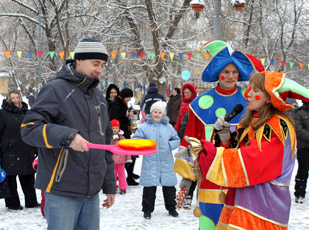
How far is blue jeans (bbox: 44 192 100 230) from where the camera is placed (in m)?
2.40

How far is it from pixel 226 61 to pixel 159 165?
2522mm

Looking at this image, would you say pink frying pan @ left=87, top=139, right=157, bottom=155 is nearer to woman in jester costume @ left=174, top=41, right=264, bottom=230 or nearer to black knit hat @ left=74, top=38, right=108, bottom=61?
black knit hat @ left=74, top=38, right=108, bottom=61

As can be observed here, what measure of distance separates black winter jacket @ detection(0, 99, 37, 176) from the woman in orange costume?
417 cm

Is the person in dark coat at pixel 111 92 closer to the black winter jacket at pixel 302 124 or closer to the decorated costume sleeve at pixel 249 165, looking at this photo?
the black winter jacket at pixel 302 124

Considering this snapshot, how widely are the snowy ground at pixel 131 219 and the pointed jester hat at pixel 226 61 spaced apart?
239cm

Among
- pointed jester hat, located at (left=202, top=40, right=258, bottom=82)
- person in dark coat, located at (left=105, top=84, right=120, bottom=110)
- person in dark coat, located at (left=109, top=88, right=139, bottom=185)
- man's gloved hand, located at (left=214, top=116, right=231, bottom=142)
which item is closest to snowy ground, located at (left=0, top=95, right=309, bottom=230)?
person in dark coat, located at (left=109, top=88, right=139, bottom=185)


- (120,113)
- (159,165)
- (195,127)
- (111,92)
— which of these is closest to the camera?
(195,127)

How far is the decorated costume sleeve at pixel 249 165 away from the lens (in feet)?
7.43

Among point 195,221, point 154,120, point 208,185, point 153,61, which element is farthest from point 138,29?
point 208,185

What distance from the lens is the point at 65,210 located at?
2.42 metres

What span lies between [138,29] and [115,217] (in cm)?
1245

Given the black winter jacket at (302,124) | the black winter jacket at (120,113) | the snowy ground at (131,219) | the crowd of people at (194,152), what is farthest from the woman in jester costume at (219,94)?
the black winter jacket at (120,113)

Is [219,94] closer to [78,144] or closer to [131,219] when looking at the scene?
[78,144]

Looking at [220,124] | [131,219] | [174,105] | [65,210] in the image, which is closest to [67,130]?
[65,210]
